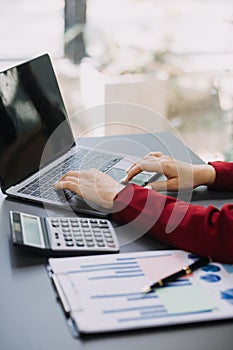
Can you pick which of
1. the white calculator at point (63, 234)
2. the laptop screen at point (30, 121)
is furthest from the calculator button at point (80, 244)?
the laptop screen at point (30, 121)

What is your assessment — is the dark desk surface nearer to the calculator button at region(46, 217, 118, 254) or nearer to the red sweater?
the calculator button at region(46, 217, 118, 254)

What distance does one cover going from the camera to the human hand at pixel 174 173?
53.3 inches

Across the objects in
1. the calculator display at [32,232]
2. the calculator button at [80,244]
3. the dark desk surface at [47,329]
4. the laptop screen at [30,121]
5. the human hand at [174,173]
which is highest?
the laptop screen at [30,121]

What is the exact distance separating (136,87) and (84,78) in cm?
24

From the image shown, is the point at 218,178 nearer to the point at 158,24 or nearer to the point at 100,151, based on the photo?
the point at 100,151

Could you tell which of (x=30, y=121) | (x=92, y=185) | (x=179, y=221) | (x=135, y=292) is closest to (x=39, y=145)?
(x=30, y=121)

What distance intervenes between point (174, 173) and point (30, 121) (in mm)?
347

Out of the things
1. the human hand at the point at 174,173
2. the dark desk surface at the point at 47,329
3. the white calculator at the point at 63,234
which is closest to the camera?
the dark desk surface at the point at 47,329

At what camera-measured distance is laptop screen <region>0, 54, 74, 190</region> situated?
4.34ft

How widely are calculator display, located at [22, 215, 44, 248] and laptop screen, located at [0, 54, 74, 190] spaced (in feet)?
0.56

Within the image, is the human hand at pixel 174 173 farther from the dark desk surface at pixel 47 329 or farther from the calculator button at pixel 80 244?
the dark desk surface at pixel 47 329

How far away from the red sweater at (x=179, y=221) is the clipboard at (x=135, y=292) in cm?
2

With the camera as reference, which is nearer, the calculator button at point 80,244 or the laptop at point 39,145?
the calculator button at point 80,244

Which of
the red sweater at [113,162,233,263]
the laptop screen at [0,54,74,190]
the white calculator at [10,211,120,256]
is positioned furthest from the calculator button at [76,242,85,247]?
the laptop screen at [0,54,74,190]
